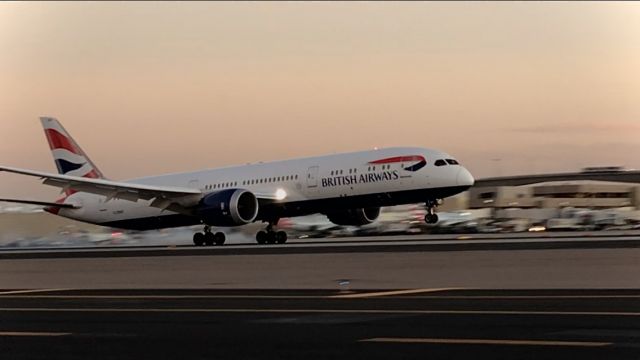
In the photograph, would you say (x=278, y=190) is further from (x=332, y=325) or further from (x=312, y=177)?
(x=332, y=325)

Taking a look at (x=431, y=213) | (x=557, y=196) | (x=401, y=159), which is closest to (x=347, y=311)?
(x=431, y=213)

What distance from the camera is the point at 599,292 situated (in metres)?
20.7

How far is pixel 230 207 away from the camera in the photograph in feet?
165

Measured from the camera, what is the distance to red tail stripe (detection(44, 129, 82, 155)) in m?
62.8

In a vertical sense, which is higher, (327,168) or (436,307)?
(327,168)

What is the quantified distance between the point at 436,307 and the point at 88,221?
149ft

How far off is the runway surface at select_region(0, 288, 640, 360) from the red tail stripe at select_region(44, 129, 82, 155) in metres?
41.5

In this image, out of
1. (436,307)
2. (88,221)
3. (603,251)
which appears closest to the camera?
(436,307)

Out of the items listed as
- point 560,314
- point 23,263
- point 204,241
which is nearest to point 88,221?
point 204,241

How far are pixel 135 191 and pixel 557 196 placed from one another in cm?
9253

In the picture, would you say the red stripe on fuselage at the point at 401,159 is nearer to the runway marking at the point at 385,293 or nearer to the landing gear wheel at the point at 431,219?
the landing gear wheel at the point at 431,219

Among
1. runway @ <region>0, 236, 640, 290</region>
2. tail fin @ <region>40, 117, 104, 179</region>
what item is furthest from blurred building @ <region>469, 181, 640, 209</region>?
runway @ <region>0, 236, 640, 290</region>

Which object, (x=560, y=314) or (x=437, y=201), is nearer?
(x=560, y=314)

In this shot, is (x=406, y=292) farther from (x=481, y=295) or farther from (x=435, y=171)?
(x=435, y=171)
